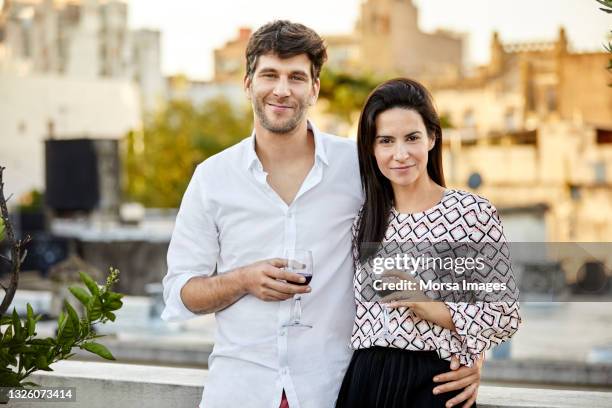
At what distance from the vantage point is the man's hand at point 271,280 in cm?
324

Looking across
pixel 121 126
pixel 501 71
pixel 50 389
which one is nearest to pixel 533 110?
pixel 501 71

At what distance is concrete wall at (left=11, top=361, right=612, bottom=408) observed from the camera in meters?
3.84

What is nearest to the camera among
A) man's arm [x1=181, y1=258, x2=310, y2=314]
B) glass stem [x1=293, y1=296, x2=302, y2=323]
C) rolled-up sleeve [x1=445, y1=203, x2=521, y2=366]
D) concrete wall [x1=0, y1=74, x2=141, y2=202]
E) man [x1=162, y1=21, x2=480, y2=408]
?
rolled-up sleeve [x1=445, y1=203, x2=521, y2=366]

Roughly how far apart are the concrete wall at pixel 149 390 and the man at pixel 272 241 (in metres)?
0.48

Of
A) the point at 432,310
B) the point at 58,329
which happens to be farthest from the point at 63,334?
the point at 432,310

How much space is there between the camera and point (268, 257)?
354 cm

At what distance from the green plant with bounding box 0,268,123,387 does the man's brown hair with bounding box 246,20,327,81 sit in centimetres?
86

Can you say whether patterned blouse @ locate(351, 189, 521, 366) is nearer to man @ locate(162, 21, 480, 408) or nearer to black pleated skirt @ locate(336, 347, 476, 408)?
black pleated skirt @ locate(336, 347, 476, 408)

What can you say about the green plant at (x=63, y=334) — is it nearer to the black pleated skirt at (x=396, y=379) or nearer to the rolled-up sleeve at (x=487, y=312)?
the black pleated skirt at (x=396, y=379)

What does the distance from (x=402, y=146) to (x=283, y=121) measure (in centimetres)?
45

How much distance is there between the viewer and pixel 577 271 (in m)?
28.7

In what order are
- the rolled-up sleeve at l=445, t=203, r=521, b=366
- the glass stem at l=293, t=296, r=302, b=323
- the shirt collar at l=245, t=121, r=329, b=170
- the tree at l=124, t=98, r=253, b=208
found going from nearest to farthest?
1. the rolled-up sleeve at l=445, t=203, r=521, b=366
2. the glass stem at l=293, t=296, r=302, b=323
3. the shirt collar at l=245, t=121, r=329, b=170
4. the tree at l=124, t=98, r=253, b=208

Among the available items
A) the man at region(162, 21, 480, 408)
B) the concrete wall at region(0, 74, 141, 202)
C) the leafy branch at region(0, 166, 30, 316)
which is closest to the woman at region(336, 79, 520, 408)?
the man at region(162, 21, 480, 408)

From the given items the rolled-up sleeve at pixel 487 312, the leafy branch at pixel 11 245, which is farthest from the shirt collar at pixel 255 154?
the leafy branch at pixel 11 245
